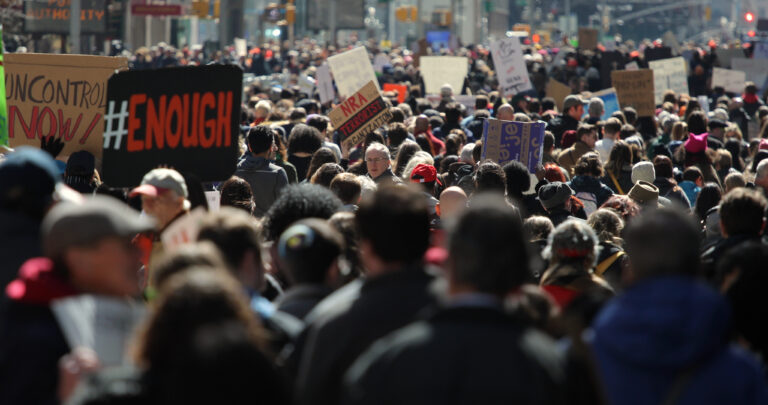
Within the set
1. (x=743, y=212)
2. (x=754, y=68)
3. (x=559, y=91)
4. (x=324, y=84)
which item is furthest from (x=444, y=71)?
(x=743, y=212)

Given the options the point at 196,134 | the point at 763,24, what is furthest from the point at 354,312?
the point at 763,24

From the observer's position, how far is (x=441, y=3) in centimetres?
9862

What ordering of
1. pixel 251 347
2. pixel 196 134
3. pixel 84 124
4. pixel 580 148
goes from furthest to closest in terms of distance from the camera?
pixel 580 148
pixel 84 124
pixel 196 134
pixel 251 347

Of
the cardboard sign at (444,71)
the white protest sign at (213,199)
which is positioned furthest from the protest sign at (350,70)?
the white protest sign at (213,199)

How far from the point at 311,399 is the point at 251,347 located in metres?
0.47

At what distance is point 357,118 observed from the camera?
38.2 feet

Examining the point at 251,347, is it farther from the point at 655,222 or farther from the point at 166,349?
the point at 655,222

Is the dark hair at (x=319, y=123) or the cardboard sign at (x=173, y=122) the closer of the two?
the cardboard sign at (x=173, y=122)

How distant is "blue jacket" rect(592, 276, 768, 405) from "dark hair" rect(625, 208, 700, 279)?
5 cm

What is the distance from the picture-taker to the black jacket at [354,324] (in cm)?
330

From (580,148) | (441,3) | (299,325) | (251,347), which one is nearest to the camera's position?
(251,347)

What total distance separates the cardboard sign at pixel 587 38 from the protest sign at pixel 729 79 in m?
9.88

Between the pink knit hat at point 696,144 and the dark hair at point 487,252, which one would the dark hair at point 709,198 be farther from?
the dark hair at point 487,252

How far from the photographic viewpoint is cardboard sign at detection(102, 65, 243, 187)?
664 centimetres
